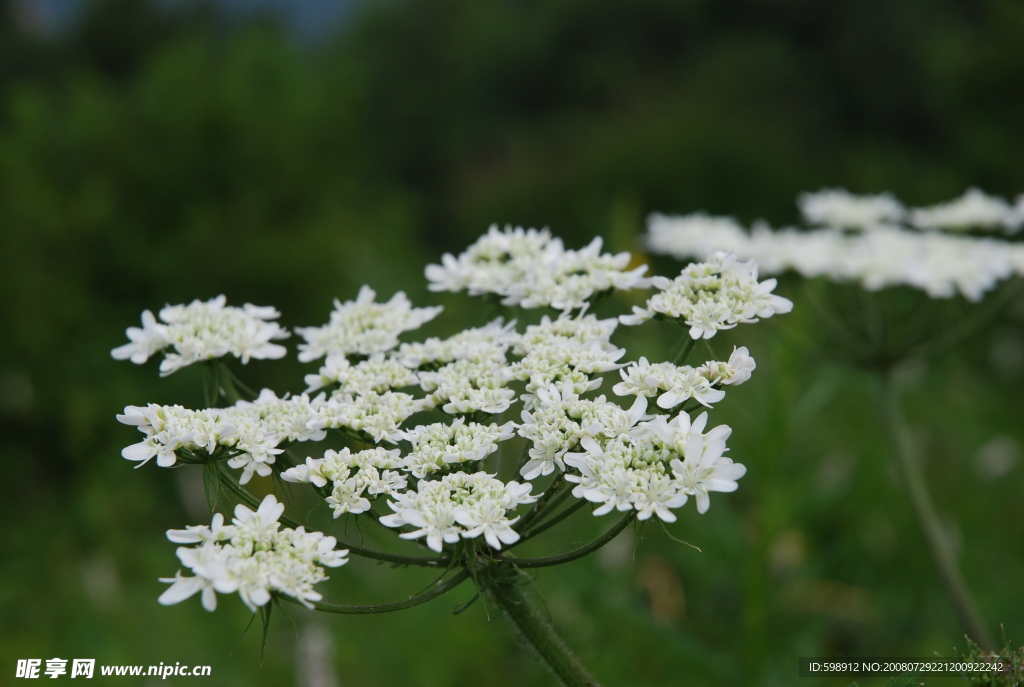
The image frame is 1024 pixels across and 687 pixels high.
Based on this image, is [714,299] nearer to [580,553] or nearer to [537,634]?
[580,553]

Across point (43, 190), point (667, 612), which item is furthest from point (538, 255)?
point (43, 190)

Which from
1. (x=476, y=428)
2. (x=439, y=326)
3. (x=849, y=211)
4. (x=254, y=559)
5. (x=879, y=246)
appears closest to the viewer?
(x=254, y=559)

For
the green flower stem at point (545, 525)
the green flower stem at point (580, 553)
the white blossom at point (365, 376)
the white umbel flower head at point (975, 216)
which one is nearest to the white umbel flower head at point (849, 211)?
the white umbel flower head at point (975, 216)

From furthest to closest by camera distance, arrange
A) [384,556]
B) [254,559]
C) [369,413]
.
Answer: [369,413] → [384,556] → [254,559]

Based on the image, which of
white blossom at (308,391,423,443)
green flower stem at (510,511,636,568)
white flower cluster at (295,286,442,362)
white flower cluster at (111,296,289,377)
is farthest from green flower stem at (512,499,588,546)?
white flower cluster at (111,296,289,377)

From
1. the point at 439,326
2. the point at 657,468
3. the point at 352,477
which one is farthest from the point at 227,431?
the point at 439,326

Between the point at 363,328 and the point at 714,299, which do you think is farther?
the point at 363,328
